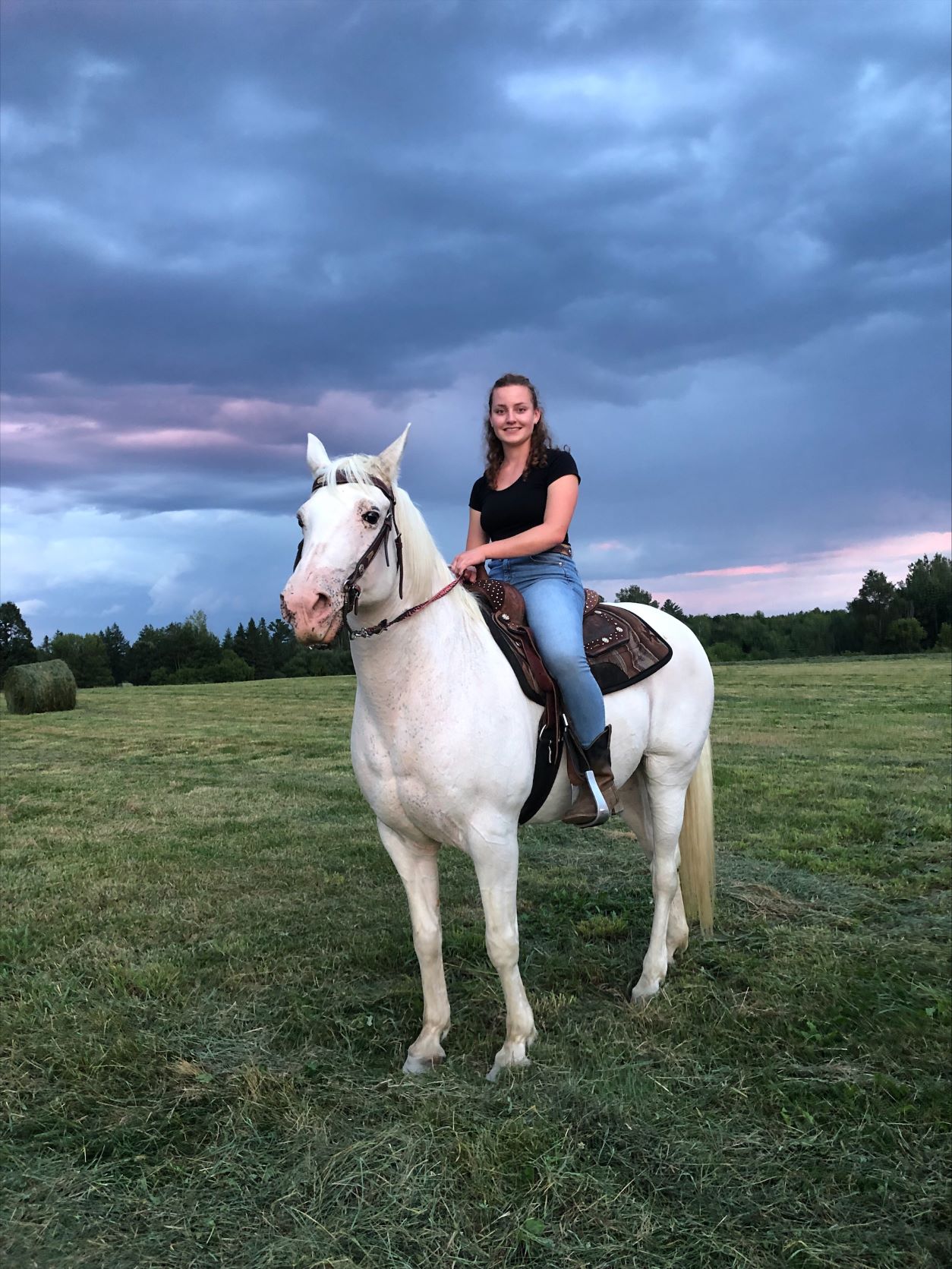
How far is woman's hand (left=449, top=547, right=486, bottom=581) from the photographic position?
3.54 meters

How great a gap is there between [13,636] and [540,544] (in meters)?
40.3

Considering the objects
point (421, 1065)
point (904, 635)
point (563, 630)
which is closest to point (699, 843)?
point (563, 630)

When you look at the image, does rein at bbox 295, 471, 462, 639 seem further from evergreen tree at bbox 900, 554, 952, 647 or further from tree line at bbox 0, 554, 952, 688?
evergreen tree at bbox 900, 554, 952, 647

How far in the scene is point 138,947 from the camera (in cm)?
490

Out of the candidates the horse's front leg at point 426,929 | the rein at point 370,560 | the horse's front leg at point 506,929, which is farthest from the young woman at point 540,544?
the horse's front leg at point 426,929

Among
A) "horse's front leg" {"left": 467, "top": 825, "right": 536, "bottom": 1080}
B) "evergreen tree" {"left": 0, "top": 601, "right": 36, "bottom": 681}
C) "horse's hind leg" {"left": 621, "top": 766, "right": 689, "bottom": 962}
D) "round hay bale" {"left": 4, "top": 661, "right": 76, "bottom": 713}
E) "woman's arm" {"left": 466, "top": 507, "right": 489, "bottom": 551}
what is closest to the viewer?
"horse's front leg" {"left": 467, "top": 825, "right": 536, "bottom": 1080}

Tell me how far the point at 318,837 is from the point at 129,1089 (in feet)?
13.8

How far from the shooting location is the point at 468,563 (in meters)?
3.53

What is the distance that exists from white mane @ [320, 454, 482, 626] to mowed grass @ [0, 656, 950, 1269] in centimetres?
189

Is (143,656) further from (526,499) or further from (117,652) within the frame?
(526,499)

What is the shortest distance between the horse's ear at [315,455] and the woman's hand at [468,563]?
71 centimetres

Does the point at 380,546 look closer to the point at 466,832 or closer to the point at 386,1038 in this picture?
the point at 466,832

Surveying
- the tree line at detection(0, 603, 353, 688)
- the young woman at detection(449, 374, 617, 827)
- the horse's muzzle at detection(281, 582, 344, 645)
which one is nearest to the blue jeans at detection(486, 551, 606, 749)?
the young woman at detection(449, 374, 617, 827)

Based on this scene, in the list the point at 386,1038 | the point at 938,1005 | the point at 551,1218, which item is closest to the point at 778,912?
the point at 938,1005
